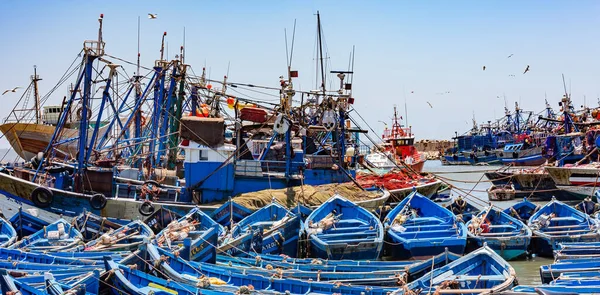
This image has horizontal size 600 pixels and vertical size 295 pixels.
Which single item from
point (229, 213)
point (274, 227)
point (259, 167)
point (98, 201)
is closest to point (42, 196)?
point (98, 201)

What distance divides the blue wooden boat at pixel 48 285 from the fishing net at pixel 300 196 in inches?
388

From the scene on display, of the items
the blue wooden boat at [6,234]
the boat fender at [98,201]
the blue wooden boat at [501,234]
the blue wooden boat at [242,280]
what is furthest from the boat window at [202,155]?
the blue wooden boat at [242,280]

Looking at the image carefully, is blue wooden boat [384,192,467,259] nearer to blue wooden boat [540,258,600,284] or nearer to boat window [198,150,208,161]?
blue wooden boat [540,258,600,284]

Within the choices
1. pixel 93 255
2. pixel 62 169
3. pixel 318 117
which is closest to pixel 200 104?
pixel 318 117

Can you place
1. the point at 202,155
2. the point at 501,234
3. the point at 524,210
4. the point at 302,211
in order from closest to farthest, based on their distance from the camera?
the point at 501,234, the point at 302,211, the point at 524,210, the point at 202,155

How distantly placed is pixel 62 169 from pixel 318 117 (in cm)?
1073

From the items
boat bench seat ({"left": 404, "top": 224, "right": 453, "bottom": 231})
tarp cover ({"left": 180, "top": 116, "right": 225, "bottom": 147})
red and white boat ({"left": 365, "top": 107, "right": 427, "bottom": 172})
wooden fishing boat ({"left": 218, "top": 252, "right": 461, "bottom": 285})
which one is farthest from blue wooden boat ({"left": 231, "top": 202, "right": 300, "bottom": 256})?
red and white boat ({"left": 365, "top": 107, "right": 427, "bottom": 172})

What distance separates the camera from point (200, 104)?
107 feet

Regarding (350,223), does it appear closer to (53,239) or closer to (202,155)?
(202,155)

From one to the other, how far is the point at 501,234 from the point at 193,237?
9.38 metres

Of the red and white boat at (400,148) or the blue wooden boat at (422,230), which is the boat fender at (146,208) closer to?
the blue wooden boat at (422,230)

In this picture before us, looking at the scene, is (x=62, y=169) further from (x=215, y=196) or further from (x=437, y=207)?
Answer: (x=437, y=207)

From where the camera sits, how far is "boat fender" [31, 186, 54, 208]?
75.4 ft

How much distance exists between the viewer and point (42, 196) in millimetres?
23031
